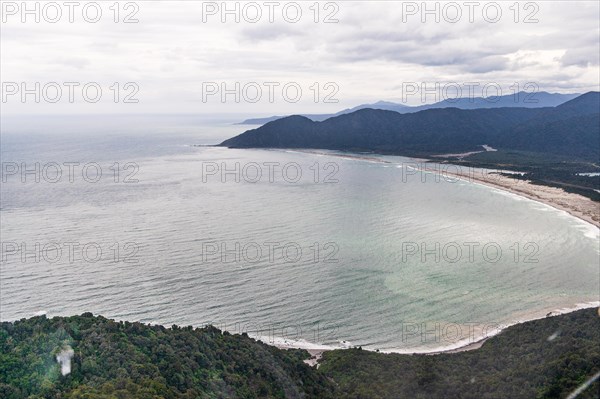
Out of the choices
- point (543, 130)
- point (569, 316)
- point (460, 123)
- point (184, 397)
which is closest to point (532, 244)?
point (569, 316)

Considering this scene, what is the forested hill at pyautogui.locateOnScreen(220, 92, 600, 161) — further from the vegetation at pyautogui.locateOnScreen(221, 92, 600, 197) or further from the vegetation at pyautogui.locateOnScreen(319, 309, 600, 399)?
the vegetation at pyautogui.locateOnScreen(319, 309, 600, 399)

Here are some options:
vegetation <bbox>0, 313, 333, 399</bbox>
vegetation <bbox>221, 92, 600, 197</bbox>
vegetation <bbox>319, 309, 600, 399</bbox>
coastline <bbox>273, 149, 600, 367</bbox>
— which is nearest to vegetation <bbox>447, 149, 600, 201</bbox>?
vegetation <bbox>221, 92, 600, 197</bbox>

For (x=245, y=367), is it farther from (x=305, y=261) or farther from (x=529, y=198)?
(x=529, y=198)

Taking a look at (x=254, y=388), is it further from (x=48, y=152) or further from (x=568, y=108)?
(x=568, y=108)

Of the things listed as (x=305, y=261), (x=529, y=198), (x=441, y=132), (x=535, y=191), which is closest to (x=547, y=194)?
(x=535, y=191)

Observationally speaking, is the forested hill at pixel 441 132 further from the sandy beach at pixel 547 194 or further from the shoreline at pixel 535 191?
the sandy beach at pixel 547 194
